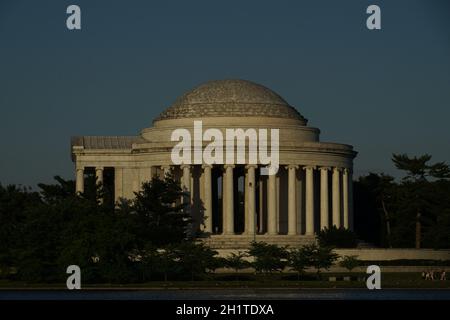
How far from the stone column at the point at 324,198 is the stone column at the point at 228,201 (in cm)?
974

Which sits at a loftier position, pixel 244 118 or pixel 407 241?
pixel 244 118

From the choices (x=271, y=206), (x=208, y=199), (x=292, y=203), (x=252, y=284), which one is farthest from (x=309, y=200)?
(x=252, y=284)

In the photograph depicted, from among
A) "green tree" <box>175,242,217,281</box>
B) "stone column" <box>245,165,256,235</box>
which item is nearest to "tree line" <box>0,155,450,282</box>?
"green tree" <box>175,242,217,281</box>

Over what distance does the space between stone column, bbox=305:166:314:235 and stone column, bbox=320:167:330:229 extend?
149 centimetres

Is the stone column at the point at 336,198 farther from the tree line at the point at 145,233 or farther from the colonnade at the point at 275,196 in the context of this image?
the tree line at the point at 145,233

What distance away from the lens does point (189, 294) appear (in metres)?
118

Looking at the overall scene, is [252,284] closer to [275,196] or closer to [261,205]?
[275,196]

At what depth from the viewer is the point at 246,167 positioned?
17250cm

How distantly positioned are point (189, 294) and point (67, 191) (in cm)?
6117

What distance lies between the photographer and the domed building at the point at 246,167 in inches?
6801

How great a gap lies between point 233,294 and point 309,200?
57.3 m
